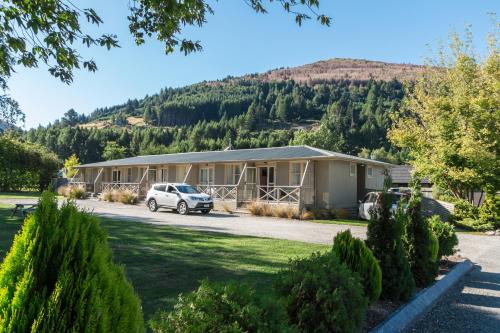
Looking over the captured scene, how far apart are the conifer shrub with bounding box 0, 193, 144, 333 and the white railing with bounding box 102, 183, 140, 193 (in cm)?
2946

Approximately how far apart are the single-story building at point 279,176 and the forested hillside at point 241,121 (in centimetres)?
2748

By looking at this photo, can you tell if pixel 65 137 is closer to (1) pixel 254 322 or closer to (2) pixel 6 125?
(2) pixel 6 125

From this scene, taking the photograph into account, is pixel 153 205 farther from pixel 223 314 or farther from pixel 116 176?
pixel 223 314

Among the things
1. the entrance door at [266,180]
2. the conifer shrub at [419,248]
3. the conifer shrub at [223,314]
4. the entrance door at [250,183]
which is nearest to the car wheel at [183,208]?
the entrance door at [250,183]

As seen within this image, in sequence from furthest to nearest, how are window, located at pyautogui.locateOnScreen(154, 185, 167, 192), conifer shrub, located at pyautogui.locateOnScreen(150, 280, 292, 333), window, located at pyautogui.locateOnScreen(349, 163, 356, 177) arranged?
window, located at pyautogui.locateOnScreen(349, 163, 356, 177) < window, located at pyautogui.locateOnScreen(154, 185, 167, 192) < conifer shrub, located at pyautogui.locateOnScreen(150, 280, 292, 333)

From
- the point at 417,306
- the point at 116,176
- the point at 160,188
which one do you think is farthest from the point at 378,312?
the point at 116,176

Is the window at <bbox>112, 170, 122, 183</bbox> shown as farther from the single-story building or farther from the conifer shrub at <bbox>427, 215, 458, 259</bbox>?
the conifer shrub at <bbox>427, 215, 458, 259</bbox>

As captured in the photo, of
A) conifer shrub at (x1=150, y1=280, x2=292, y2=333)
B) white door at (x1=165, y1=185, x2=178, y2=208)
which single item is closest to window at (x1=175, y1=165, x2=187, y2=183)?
white door at (x1=165, y1=185, x2=178, y2=208)

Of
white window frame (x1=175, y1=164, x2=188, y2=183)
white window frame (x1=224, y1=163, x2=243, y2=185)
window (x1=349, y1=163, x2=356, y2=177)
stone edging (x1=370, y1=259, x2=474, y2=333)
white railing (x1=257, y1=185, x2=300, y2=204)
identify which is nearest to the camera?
stone edging (x1=370, y1=259, x2=474, y2=333)

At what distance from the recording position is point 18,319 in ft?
5.41

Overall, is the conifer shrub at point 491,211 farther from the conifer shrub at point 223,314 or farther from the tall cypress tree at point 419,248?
the conifer shrub at point 223,314

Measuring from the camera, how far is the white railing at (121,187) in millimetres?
31222

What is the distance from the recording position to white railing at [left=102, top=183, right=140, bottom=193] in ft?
102

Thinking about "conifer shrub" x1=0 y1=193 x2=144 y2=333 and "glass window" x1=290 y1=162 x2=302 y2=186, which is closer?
"conifer shrub" x1=0 y1=193 x2=144 y2=333
